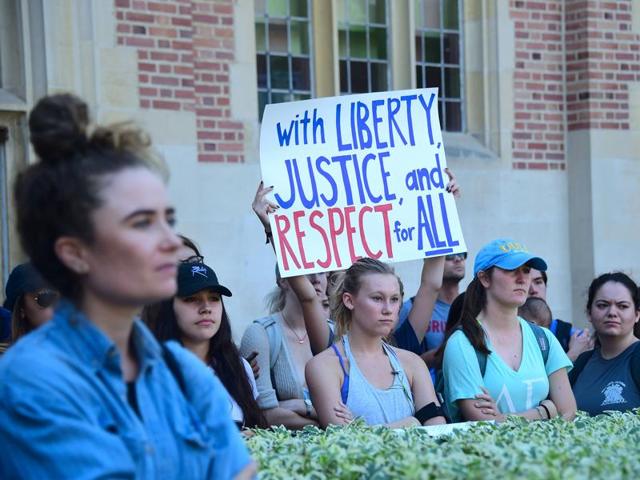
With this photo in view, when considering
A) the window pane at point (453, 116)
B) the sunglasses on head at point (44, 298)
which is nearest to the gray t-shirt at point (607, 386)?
the sunglasses on head at point (44, 298)

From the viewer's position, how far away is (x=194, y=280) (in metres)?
5.83

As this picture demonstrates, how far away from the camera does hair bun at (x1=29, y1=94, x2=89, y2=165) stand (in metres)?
2.84

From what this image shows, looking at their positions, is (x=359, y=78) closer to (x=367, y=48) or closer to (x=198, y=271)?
(x=367, y=48)

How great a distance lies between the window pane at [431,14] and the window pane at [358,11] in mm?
695

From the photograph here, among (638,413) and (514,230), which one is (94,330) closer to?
(638,413)

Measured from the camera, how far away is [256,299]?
1033 centimetres

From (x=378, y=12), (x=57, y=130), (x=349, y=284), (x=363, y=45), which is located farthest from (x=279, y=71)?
(x=57, y=130)

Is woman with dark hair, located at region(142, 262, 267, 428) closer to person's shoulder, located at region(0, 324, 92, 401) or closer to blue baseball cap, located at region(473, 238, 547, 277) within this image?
blue baseball cap, located at region(473, 238, 547, 277)

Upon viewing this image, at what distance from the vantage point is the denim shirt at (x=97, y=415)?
2682 mm

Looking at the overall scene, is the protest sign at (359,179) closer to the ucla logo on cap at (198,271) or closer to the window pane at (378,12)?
the ucla logo on cap at (198,271)

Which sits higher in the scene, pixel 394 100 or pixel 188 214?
pixel 394 100

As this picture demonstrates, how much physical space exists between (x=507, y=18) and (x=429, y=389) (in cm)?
680

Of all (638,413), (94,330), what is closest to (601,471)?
(94,330)

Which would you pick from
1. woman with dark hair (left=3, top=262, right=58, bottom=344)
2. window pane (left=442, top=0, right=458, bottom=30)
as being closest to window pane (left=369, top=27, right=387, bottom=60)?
window pane (left=442, top=0, right=458, bottom=30)
